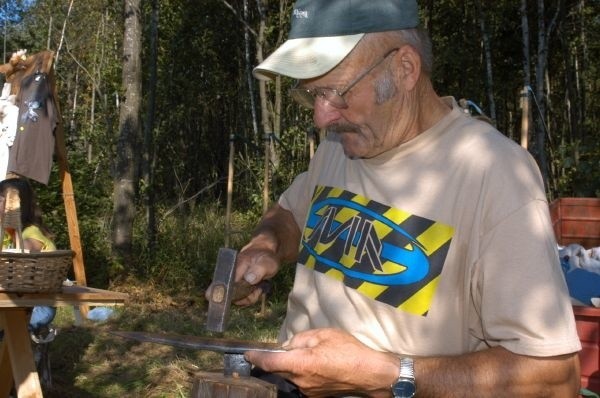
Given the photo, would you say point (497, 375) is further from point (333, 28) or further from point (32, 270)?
point (32, 270)

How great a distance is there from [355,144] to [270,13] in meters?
16.2

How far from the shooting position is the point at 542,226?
68.9 inches

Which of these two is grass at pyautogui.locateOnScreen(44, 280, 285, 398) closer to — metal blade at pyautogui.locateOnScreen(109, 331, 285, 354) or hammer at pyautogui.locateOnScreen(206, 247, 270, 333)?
hammer at pyautogui.locateOnScreen(206, 247, 270, 333)

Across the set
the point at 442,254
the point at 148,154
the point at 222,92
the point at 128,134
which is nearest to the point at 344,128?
the point at 442,254

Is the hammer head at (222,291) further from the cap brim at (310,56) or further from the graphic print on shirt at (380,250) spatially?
the cap brim at (310,56)

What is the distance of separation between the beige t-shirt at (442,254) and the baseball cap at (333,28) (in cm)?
29

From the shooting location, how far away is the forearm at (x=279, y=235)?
249cm

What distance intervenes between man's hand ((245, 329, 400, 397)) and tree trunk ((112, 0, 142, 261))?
728 centimetres

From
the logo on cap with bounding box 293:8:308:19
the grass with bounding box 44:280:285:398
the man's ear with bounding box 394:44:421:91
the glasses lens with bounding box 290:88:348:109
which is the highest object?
the logo on cap with bounding box 293:8:308:19

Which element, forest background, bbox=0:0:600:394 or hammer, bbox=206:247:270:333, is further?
forest background, bbox=0:0:600:394

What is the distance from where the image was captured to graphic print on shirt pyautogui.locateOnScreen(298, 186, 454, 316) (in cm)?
188

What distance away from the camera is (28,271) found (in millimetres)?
3848

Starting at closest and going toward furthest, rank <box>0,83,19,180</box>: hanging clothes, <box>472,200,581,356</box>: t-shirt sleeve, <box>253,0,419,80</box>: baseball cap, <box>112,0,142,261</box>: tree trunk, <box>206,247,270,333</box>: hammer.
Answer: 1. <box>472,200,581,356</box>: t-shirt sleeve
2. <box>253,0,419,80</box>: baseball cap
3. <box>206,247,270,333</box>: hammer
4. <box>0,83,19,180</box>: hanging clothes
5. <box>112,0,142,261</box>: tree trunk

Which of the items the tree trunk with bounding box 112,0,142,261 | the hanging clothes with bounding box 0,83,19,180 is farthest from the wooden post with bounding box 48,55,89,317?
the tree trunk with bounding box 112,0,142,261
